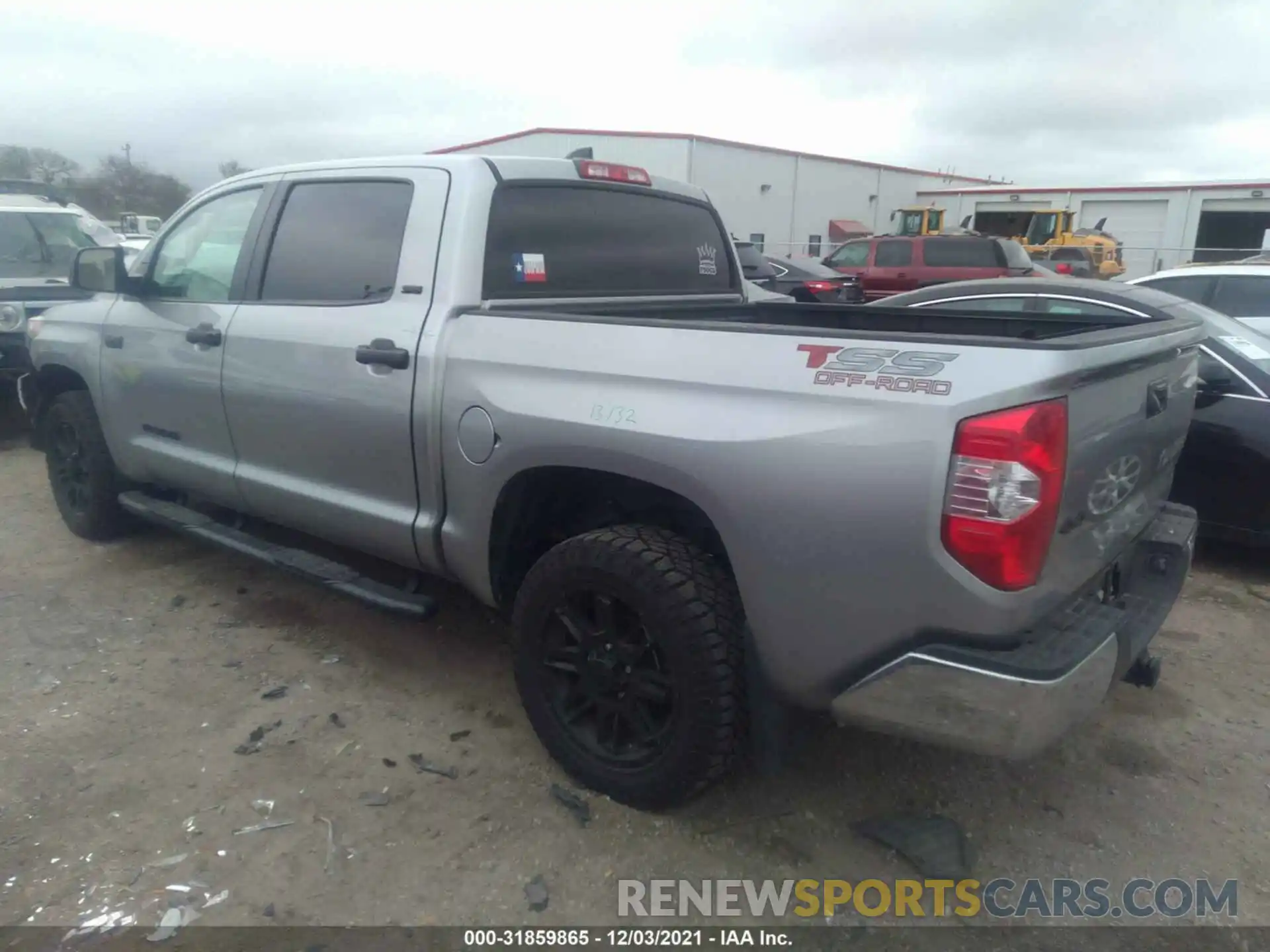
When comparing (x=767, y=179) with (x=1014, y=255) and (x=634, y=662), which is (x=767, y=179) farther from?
(x=634, y=662)

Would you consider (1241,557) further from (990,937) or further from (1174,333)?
(990,937)

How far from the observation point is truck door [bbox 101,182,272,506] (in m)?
3.93

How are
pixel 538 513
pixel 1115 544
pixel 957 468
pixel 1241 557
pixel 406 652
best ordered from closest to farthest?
pixel 957 468, pixel 1115 544, pixel 538 513, pixel 406 652, pixel 1241 557

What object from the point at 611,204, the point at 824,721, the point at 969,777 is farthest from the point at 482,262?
the point at 969,777

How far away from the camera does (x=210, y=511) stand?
4766 millimetres

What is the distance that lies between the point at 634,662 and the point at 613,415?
732 mm

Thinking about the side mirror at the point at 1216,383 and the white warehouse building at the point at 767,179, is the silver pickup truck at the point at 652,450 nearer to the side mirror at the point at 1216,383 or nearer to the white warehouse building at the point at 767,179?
the side mirror at the point at 1216,383

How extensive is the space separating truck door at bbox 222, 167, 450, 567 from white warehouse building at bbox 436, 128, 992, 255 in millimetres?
23114

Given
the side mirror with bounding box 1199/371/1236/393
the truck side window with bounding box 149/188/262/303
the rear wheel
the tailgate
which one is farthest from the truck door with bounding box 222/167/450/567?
the side mirror with bounding box 1199/371/1236/393

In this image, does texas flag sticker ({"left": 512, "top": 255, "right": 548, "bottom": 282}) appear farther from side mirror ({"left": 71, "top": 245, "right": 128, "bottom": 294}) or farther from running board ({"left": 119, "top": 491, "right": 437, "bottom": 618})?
side mirror ({"left": 71, "top": 245, "right": 128, "bottom": 294})

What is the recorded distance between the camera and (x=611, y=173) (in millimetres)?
3758

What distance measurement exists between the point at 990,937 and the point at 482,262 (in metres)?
2.51

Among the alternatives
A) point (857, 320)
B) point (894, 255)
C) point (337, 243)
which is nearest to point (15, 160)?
point (894, 255)

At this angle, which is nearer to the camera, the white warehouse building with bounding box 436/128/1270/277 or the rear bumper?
the rear bumper
